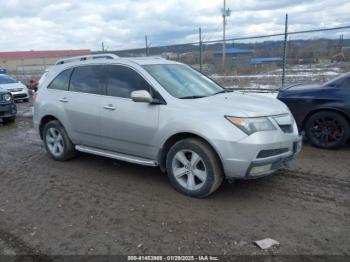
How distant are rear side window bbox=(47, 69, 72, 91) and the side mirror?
186 centimetres

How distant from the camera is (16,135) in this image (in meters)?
8.72

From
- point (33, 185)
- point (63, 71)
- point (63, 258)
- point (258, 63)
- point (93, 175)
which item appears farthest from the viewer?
point (258, 63)

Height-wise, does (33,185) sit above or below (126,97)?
below

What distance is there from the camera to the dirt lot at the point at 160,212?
10.8ft

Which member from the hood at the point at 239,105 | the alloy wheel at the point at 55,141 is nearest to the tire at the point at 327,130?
the hood at the point at 239,105

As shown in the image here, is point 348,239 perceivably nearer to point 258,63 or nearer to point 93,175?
point 93,175

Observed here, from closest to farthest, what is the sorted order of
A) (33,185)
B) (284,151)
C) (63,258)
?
1. (63,258)
2. (284,151)
3. (33,185)

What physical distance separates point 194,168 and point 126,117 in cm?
125

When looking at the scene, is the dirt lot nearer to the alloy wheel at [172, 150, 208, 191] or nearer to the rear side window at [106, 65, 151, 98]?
the alloy wheel at [172, 150, 208, 191]

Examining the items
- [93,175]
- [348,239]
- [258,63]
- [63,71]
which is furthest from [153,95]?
[258,63]

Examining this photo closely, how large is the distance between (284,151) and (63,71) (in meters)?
3.98

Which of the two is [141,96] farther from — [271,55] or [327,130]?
[271,55]

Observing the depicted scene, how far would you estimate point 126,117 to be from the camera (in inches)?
187

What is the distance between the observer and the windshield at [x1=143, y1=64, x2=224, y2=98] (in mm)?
4676
